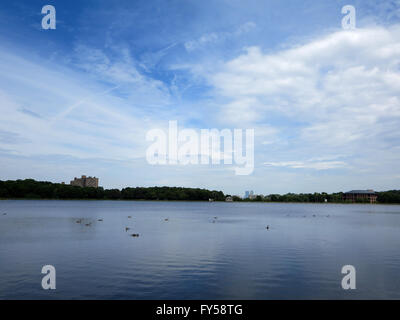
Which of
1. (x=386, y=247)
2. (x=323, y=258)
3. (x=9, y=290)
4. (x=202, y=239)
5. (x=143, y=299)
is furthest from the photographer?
(x=202, y=239)

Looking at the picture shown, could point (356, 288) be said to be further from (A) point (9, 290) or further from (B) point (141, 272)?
(A) point (9, 290)

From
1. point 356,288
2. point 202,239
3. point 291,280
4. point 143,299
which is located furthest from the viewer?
point 202,239

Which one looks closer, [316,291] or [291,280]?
[316,291]

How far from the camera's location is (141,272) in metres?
30.7

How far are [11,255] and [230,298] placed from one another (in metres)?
29.4

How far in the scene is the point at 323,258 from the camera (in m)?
39.0

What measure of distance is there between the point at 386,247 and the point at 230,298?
37567mm

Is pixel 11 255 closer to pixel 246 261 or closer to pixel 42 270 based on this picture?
pixel 42 270

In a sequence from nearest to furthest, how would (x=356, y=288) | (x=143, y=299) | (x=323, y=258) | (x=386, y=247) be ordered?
(x=143, y=299), (x=356, y=288), (x=323, y=258), (x=386, y=247)

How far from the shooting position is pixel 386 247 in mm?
49125


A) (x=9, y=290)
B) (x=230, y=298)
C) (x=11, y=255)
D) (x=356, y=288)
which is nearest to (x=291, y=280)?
(x=356, y=288)

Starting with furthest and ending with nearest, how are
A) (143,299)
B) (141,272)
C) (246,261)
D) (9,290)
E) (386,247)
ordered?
(386,247), (246,261), (141,272), (9,290), (143,299)
